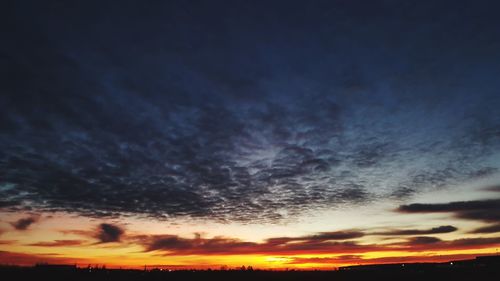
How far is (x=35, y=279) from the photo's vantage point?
76.1 meters

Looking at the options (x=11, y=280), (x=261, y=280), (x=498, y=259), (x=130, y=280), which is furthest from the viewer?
(x=498, y=259)

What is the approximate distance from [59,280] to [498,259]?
157 metres

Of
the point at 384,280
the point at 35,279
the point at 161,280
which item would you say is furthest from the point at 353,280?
the point at 35,279

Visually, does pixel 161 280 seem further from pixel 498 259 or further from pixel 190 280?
pixel 498 259

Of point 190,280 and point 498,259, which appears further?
point 498,259

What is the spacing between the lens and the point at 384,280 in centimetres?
9881

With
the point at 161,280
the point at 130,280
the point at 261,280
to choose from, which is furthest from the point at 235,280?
the point at 130,280

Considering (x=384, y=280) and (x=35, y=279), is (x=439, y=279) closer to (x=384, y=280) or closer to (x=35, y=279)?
(x=384, y=280)

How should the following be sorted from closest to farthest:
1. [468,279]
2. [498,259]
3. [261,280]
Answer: [468,279]
[261,280]
[498,259]

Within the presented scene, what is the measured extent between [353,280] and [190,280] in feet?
151

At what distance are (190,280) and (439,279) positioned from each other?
219 ft

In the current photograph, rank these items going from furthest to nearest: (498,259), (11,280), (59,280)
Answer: (498,259)
(59,280)
(11,280)

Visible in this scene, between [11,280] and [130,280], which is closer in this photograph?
[11,280]

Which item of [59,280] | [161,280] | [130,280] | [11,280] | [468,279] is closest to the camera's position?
[11,280]
